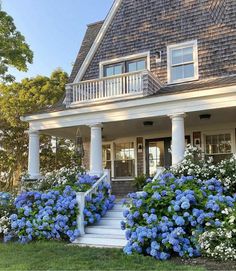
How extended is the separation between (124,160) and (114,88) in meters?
3.72

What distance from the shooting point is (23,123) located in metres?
23.0

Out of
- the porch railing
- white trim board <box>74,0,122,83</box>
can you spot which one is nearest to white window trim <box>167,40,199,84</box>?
white trim board <box>74,0,122,83</box>

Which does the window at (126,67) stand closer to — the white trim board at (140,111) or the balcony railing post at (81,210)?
the white trim board at (140,111)

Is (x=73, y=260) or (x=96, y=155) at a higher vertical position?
(x=96, y=155)

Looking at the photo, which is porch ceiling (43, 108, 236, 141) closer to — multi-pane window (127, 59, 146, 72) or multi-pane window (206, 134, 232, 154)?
multi-pane window (206, 134, 232, 154)

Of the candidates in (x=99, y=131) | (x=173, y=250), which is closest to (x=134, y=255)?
(x=173, y=250)

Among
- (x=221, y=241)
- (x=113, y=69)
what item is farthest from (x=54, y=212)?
(x=113, y=69)

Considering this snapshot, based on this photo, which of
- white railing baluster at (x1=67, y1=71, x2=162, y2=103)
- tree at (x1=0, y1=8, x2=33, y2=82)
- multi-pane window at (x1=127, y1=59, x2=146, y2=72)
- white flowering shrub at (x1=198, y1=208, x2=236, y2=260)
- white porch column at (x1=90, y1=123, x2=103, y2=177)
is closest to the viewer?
white flowering shrub at (x1=198, y1=208, x2=236, y2=260)

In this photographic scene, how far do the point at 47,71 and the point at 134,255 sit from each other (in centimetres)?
2029

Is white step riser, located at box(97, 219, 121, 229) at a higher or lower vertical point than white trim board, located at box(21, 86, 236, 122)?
lower

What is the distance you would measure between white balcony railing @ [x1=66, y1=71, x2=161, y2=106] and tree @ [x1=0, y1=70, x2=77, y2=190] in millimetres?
10577

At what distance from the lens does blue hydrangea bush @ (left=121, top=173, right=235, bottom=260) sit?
7.00 metres

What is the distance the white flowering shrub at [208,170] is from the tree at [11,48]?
8.00 m

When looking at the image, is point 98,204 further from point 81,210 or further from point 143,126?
point 143,126
